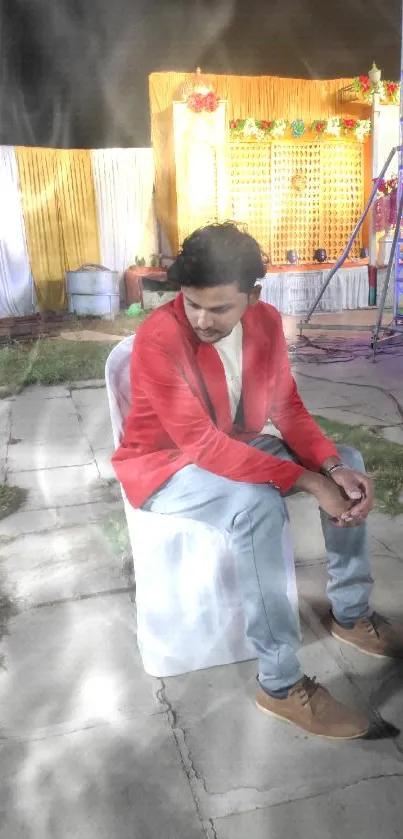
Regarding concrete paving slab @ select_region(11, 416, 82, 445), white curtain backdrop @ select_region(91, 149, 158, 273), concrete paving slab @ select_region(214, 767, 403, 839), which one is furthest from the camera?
white curtain backdrop @ select_region(91, 149, 158, 273)

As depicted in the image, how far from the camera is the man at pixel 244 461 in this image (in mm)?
1820

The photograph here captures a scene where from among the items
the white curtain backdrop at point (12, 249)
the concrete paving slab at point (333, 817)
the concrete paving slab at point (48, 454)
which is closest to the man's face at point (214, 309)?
the concrete paving slab at point (333, 817)

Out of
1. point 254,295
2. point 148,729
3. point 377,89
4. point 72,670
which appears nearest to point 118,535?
point 72,670

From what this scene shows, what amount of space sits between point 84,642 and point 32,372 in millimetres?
4979

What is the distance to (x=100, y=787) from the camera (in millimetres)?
1694

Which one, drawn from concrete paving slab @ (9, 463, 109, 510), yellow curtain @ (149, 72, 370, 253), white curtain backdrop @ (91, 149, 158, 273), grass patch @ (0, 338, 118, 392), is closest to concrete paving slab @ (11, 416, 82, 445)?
concrete paving slab @ (9, 463, 109, 510)

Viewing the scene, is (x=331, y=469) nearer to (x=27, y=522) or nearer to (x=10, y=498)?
(x=27, y=522)

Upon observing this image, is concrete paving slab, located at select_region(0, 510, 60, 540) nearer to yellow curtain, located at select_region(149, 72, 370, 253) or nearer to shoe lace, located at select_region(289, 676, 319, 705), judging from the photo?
shoe lace, located at select_region(289, 676, 319, 705)

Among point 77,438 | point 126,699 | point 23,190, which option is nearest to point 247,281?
point 126,699

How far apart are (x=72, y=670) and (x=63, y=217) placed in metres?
11.8

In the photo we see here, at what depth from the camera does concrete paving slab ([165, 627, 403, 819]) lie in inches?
65.7

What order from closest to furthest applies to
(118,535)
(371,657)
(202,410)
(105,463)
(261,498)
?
(261,498)
(202,410)
(371,657)
(118,535)
(105,463)

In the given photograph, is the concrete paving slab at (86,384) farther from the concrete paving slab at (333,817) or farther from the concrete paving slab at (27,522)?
the concrete paving slab at (333,817)

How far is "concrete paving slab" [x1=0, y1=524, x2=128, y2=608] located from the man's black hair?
1.33m
